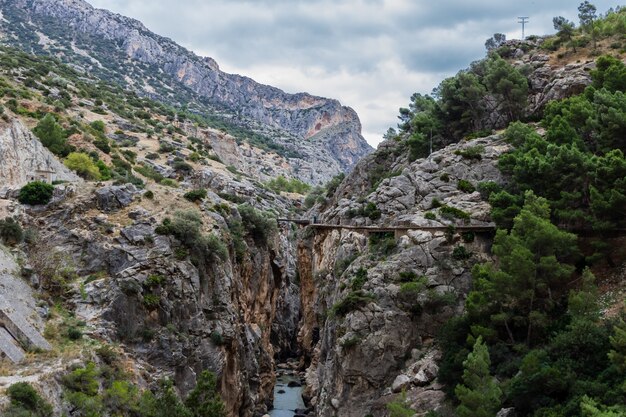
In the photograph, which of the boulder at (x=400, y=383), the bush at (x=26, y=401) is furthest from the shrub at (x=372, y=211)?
the bush at (x=26, y=401)

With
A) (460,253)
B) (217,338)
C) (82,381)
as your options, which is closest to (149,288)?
(217,338)

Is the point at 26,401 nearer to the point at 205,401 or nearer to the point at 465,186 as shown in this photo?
the point at 205,401

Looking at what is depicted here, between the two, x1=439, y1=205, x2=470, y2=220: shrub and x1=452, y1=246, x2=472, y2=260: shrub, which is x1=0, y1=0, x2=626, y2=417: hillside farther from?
x1=452, y1=246, x2=472, y2=260: shrub

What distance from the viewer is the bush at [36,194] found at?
38781mm

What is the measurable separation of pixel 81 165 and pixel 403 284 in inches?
1392

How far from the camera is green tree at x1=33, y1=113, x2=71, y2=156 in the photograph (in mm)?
57906

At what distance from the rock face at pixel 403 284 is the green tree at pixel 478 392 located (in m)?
5.83

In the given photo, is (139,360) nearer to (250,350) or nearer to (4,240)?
(4,240)

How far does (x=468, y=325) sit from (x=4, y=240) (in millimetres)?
29367

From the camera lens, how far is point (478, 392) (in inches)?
952

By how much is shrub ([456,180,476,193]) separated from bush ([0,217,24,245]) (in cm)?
3331

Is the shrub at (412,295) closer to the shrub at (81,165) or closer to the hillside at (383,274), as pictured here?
the hillside at (383,274)

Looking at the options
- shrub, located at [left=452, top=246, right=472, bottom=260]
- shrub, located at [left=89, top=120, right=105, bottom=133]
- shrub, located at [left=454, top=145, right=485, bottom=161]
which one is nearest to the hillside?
shrub, located at [left=454, top=145, right=485, bottom=161]

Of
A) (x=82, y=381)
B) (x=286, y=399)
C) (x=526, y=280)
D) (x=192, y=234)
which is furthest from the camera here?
(x=286, y=399)
